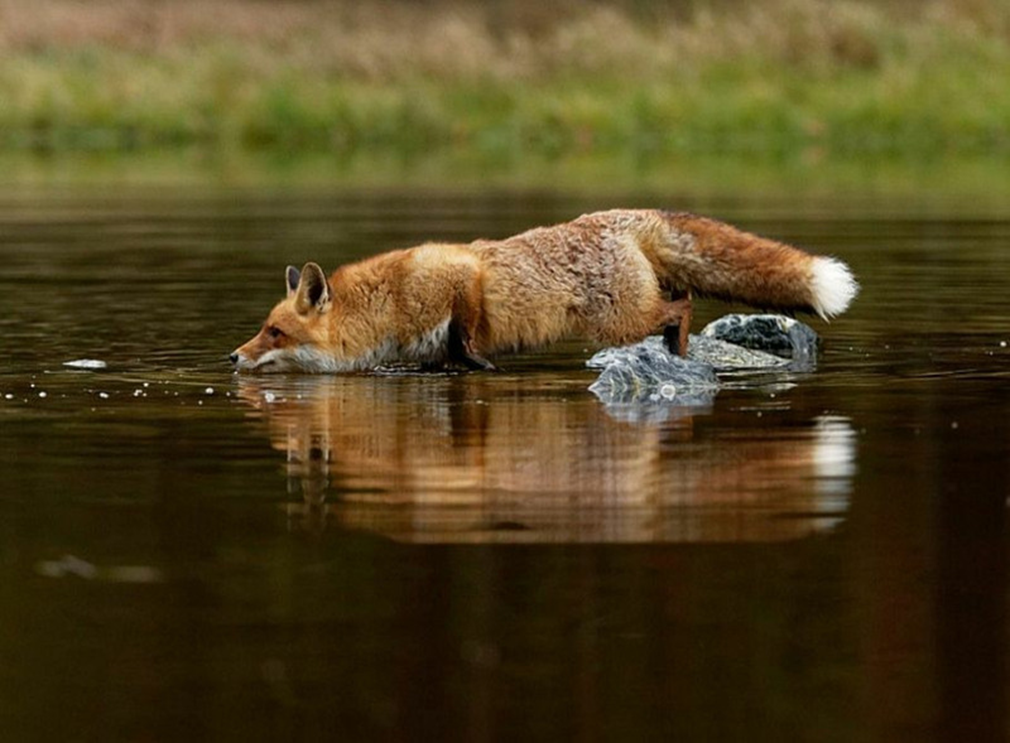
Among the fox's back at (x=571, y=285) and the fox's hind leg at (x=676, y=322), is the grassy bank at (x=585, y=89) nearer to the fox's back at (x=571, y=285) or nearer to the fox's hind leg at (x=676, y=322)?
the fox's hind leg at (x=676, y=322)

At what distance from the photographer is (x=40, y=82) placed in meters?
45.5

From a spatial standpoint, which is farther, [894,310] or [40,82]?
[40,82]

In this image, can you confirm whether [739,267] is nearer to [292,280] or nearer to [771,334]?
[771,334]

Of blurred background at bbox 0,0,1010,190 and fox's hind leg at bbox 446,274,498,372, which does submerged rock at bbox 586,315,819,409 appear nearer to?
fox's hind leg at bbox 446,274,498,372

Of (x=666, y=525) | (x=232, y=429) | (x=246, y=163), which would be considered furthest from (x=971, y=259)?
(x=246, y=163)

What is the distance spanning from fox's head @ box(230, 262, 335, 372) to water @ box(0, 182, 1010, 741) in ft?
0.86

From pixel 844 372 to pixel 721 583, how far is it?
5838 millimetres

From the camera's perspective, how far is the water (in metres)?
5.61

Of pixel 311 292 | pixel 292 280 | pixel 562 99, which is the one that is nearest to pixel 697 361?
pixel 311 292

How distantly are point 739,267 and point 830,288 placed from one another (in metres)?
0.54

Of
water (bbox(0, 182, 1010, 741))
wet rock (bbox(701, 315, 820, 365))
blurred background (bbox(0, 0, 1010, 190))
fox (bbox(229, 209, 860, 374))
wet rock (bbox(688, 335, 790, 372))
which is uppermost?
blurred background (bbox(0, 0, 1010, 190))

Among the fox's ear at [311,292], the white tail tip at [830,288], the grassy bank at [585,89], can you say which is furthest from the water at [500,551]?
the grassy bank at [585,89]

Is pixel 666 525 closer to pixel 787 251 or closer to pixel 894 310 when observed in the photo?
pixel 787 251

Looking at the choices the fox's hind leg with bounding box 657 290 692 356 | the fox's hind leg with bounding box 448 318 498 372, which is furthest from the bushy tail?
the fox's hind leg with bounding box 448 318 498 372
